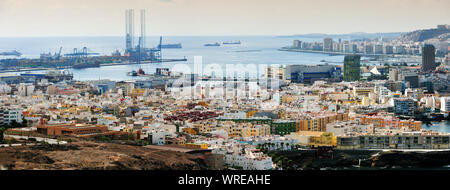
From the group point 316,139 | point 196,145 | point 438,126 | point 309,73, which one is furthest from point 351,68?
point 196,145

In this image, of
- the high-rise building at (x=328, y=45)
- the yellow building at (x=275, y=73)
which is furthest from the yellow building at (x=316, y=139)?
the high-rise building at (x=328, y=45)

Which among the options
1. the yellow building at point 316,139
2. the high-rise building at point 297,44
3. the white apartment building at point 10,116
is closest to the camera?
the yellow building at point 316,139

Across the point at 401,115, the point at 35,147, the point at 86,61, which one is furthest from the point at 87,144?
the point at 86,61

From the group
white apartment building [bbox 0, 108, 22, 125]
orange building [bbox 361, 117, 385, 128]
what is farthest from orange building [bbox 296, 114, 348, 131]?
white apartment building [bbox 0, 108, 22, 125]

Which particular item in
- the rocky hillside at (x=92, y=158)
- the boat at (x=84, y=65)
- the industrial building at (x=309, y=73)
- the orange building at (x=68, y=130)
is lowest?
the orange building at (x=68, y=130)

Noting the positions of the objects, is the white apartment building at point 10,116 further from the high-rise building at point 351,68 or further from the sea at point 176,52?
the sea at point 176,52

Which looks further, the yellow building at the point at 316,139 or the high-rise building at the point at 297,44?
the high-rise building at the point at 297,44

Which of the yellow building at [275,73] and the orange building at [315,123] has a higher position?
the yellow building at [275,73]

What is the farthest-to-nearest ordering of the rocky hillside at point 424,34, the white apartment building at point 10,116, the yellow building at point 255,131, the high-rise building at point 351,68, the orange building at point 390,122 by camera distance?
the rocky hillside at point 424,34
the high-rise building at point 351,68
the orange building at point 390,122
the white apartment building at point 10,116
the yellow building at point 255,131
